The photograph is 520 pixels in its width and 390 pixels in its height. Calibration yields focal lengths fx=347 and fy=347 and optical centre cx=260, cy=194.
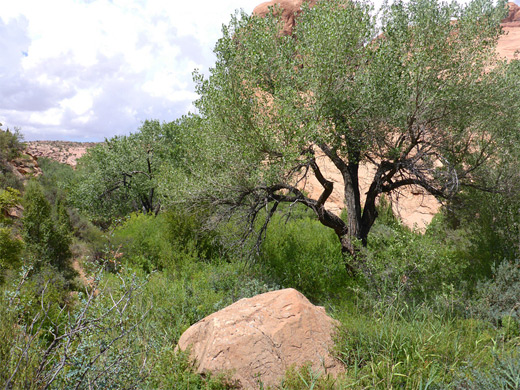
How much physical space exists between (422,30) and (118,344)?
31.5 feet

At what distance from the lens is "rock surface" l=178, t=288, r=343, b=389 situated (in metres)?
4.57

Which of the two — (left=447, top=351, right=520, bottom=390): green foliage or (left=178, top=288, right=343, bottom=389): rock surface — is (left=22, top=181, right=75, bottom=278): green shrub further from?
(left=447, top=351, right=520, bottom=390): green foliage

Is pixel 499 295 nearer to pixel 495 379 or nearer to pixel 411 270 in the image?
pixel 411 270

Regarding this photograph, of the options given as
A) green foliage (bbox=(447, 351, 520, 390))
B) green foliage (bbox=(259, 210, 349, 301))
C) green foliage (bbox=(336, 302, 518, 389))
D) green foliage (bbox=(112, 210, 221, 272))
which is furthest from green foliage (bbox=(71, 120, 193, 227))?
green foliage (bbox=(447, 351, 520, 390))

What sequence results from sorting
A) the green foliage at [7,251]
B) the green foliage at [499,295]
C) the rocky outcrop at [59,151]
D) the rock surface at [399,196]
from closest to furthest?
the green foliage at [499,295]
the green foliage at [7,251]
the rock surface at [399,196]
the rocky outcrop at [59,151]

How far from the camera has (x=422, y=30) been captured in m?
8.80

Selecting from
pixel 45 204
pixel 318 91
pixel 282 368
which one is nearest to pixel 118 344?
pixel 282 368

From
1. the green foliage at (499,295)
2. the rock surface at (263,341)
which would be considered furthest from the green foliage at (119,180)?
the green foliage at (499,295)

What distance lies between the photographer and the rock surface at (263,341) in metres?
4.57

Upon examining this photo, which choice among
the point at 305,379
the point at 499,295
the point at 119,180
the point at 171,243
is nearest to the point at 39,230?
the point at 171,243

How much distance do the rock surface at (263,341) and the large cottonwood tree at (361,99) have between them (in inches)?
155

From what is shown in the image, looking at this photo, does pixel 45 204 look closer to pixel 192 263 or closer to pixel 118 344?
pixel 192 263

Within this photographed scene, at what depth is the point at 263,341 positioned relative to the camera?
4.76 m

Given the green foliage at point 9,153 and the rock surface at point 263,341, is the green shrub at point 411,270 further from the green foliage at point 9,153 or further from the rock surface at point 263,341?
the green foliage at point 9,153
